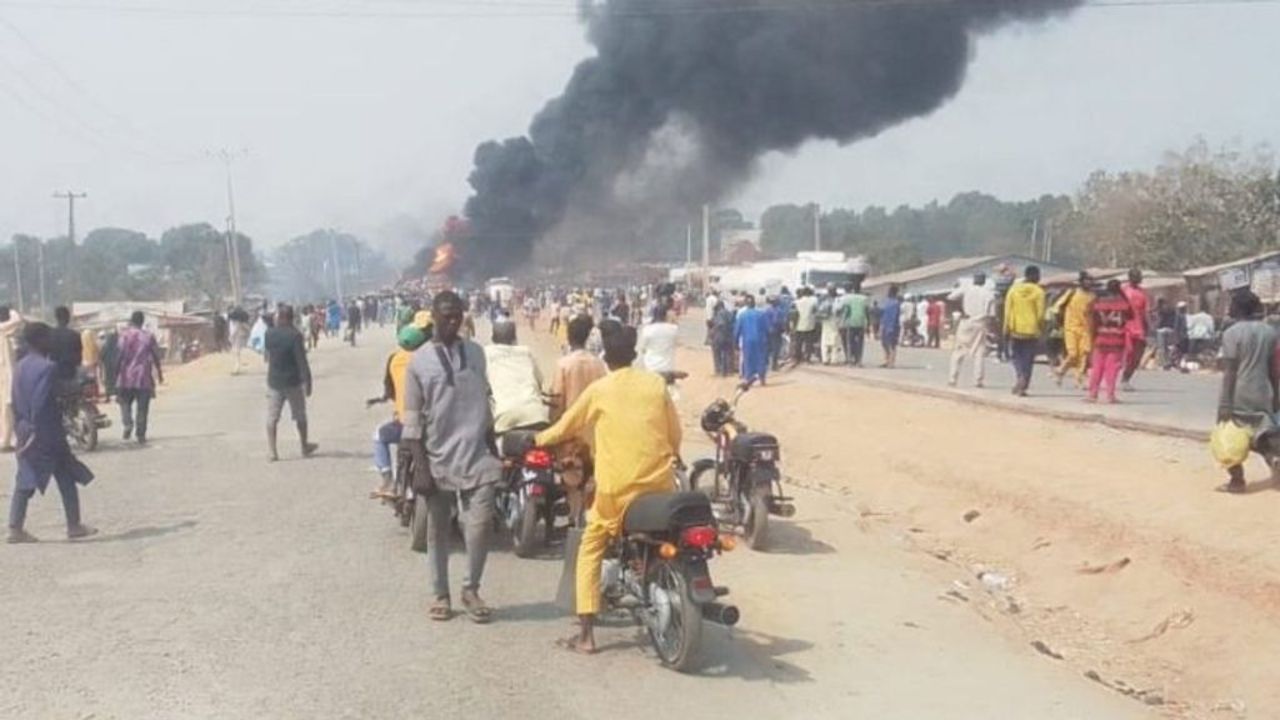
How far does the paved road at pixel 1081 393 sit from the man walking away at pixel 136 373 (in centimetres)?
1015

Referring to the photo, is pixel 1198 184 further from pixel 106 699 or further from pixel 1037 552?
pixel 106 699

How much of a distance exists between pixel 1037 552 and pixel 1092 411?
4.35m

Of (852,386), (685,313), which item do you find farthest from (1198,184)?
(852,386)

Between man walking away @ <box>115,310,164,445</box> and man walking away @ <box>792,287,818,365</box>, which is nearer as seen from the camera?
man walking away @ <box>115,310,164,445</box>

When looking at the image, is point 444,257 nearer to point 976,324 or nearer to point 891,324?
point 891,324

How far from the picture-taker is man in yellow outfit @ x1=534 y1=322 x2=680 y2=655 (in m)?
6.50

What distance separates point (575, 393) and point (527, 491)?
2.77 feet

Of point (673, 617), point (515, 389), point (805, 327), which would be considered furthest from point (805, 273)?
point (673, 617)

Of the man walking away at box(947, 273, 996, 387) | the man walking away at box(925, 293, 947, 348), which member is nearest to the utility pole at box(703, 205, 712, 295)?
the man walking away at box(925, 293, 947, 348)

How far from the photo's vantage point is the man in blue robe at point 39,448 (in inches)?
383

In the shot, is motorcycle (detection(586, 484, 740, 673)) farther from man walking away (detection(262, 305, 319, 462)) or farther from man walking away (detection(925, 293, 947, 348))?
man walking away (detection(925, 293, 947, 348))

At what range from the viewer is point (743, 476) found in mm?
9992

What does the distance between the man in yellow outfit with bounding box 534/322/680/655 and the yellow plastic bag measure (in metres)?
5.08

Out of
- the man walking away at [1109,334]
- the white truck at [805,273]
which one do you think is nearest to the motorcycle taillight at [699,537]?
the man walking away at [1109,334]
